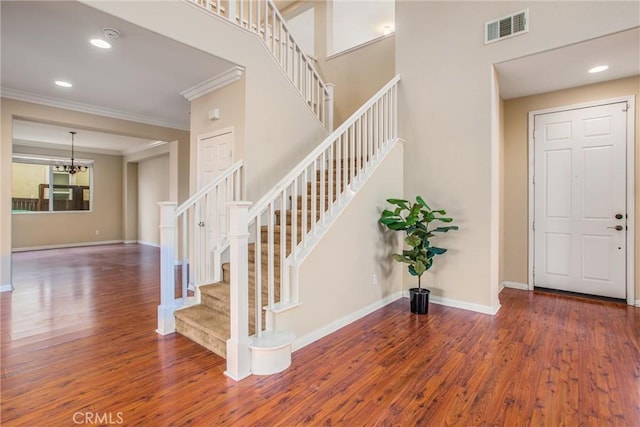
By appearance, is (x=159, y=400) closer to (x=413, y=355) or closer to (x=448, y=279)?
(x=413, y=355)

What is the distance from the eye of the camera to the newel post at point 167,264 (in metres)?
3.04

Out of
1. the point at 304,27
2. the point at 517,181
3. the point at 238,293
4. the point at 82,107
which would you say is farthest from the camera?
the point at 304,27

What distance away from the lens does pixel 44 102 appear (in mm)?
4887

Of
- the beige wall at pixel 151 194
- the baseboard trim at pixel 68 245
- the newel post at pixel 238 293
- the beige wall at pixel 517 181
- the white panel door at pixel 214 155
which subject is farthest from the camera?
the beige wall at pixel 151 194

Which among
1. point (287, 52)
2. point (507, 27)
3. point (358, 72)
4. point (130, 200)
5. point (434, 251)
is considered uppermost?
point (358, 72)

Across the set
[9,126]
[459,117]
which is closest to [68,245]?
[9,126]

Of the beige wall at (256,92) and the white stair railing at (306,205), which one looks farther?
the beige wall at (256,92)

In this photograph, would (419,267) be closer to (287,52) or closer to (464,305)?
(464,305)

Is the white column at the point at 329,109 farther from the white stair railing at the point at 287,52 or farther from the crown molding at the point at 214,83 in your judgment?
the crown molding at the point at 214,83

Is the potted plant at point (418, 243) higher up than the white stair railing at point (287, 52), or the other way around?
the white stair railing at point (287, 52)

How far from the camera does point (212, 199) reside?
4047 millimetres

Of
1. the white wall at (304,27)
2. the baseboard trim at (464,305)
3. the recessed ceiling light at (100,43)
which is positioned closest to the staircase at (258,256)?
the recessed ceiling light at (100,43)

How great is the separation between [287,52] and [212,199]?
2207 mm

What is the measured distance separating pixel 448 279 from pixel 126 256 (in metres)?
7.15
